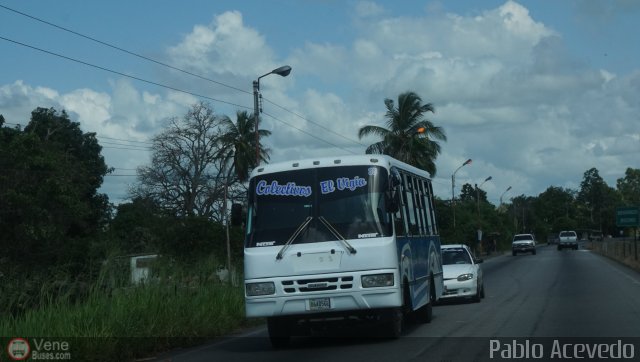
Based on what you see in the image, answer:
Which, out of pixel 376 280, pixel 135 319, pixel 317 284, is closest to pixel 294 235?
pixel 317 284

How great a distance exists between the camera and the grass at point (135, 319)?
11961 mm

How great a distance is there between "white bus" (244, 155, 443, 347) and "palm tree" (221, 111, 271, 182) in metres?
36.8

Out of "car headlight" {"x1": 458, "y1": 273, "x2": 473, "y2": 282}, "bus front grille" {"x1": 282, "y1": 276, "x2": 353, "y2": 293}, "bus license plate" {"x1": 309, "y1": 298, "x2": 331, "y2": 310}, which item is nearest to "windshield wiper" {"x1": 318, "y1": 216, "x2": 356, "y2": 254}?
"bus front grille" {"x1": 282, "y1": 276, "x2": 353, "y2": 293}

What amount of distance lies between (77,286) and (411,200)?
6.25 metres

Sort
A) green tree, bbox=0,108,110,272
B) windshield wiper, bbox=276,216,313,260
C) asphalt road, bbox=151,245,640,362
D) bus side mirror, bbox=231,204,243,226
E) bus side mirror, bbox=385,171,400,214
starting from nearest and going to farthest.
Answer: asphalt road, bbox=151,245,640,362
windshield wiper, bbox=276,216,313,260
bus side mirror, bbox=385,171,400,214
bus side mirror, bbox=231,204,243,226
green tree, bbox=0,108,110,272

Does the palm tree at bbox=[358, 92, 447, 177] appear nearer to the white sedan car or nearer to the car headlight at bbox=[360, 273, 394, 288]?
the white sedan car

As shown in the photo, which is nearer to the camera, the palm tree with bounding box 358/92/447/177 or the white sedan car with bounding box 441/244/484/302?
the white sedan car with bounding box 441/244/484/302

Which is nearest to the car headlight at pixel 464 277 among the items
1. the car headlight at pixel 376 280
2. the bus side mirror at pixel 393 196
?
the bus side mirror at pixel 393 196

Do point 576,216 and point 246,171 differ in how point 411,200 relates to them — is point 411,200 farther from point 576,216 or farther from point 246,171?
point 576,216

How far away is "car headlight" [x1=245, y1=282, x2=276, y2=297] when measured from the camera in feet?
43.6

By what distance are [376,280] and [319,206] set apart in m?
1.53

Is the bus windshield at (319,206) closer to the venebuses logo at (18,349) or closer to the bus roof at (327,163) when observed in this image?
the bus roof at (327,163)

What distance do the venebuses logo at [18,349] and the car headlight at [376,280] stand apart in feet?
16.0
